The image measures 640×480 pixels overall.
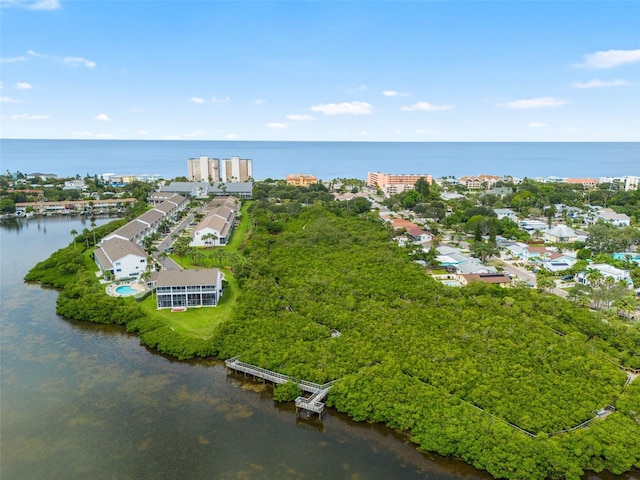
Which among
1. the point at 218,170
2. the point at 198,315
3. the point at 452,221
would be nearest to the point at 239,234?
the point at 198,315

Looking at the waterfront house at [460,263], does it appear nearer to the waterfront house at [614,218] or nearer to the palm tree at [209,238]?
the palm tree at [209,238]

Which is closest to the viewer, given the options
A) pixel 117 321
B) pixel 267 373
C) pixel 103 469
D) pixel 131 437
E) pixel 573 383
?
pixel 103 469

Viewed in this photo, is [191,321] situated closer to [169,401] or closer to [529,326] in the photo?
[169,401]

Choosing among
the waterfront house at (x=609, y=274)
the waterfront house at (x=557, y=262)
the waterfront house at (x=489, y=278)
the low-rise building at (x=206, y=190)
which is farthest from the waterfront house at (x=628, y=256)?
the low-rise building at (x=206, y=190)

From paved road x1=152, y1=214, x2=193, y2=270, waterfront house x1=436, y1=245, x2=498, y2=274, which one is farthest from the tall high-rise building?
waterfront house x1=436, y1=245, x2=498, y2=274

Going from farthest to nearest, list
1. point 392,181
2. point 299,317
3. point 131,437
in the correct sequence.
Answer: point 392,181
point 299,317
point 131,437

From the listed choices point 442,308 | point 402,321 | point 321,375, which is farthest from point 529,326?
point 321,375
